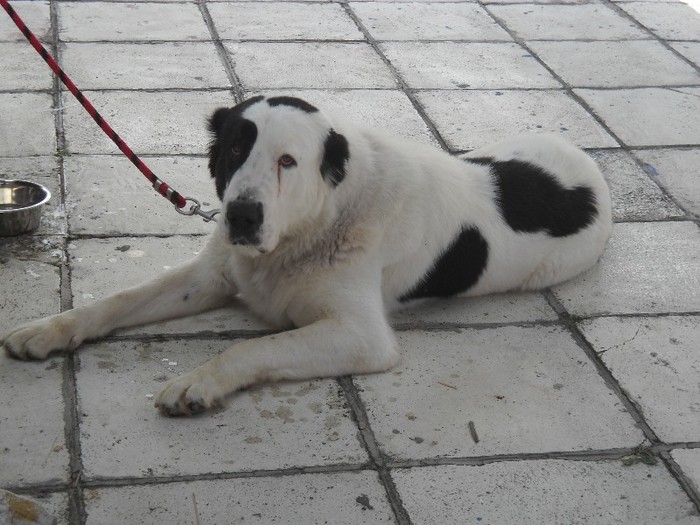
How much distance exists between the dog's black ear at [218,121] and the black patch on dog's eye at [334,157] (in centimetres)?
43

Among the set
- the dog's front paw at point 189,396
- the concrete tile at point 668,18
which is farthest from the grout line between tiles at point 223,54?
the concrete tile at point 668,18

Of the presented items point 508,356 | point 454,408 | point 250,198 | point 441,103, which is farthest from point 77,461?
point 441,103

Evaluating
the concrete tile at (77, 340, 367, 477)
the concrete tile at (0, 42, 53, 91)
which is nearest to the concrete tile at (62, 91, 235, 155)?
the concrete tile at (0, 42, 53, 91)

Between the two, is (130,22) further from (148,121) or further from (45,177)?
(45,177)

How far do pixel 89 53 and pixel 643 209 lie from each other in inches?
160

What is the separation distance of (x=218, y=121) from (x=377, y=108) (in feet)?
9.30

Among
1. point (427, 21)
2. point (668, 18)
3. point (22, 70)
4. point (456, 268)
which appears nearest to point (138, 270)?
point (456, 268)

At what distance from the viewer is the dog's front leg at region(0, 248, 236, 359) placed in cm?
431

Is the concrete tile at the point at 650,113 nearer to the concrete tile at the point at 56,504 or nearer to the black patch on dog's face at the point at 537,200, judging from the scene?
the black patch on dog's face at the point at 537,200

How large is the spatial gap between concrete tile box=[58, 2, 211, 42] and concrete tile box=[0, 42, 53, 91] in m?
0.37

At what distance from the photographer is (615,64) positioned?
8266 millimetres

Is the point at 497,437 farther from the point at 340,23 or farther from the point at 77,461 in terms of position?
the point at 340,23

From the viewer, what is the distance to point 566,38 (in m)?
8.76

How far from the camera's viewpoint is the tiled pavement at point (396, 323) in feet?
12.2
